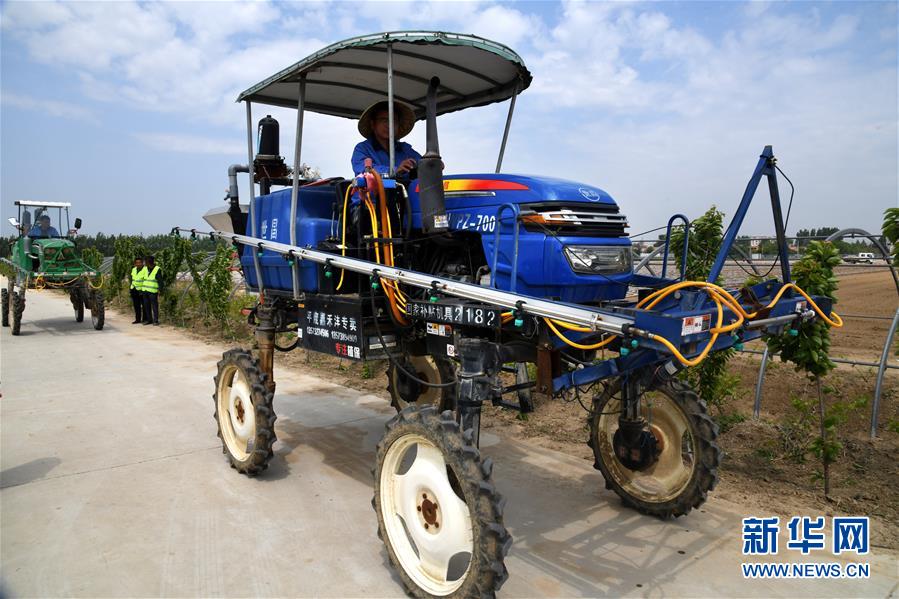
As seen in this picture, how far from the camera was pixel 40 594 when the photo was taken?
3.58 metres

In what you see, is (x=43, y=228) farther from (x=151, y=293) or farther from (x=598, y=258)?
(x=598, y=258)

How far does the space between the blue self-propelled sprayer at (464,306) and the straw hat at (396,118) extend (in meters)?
0.31

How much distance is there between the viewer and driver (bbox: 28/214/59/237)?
1639 centimetres

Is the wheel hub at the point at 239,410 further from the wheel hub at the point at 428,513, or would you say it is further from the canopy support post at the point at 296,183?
the wheel hub at the point at 428,513

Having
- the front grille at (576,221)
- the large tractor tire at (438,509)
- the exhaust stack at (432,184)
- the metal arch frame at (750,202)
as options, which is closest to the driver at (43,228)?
the exhaust stack at (432,184)

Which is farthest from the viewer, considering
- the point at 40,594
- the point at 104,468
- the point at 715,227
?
the point at 715,227

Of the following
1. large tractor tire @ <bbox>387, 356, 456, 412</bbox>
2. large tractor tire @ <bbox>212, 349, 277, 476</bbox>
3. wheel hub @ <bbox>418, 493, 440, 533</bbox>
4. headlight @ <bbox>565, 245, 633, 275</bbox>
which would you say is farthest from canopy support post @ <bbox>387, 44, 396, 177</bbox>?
wheel hub @ <bbox>418, 493, 440, 533</bbox>

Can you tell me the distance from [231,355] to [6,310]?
44.1 ft

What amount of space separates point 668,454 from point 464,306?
210 cm

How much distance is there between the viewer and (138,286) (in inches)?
653

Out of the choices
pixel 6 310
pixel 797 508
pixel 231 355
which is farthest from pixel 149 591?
pixel 6 310

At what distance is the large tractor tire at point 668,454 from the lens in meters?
4.29

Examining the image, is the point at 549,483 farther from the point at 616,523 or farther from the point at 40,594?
the point at 40,594

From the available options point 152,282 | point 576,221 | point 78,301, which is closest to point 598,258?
point 576,221
